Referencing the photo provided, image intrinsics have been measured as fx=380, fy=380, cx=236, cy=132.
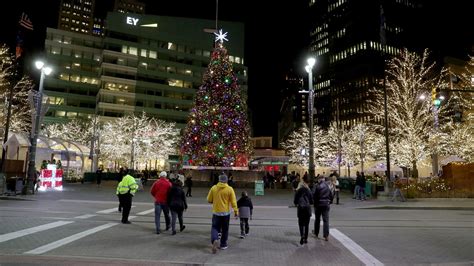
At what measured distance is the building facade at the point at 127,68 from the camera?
296 feet

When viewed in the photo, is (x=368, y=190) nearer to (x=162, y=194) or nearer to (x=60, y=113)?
(x=162, y=194)

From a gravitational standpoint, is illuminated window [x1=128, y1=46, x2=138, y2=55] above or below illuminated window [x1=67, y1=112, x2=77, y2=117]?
above

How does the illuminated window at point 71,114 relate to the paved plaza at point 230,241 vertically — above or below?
above

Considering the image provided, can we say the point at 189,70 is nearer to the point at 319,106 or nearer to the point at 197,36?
the point at 197,36

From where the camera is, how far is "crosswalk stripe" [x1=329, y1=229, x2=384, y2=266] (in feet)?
27.0

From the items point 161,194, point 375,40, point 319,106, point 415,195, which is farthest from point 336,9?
point 161,194

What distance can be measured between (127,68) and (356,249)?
89211mm

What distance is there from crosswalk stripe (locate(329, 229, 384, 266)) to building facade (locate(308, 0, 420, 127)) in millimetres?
106604

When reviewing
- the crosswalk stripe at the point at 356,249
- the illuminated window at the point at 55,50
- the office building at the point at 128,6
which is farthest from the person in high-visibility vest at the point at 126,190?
the office building at the point at 128,6

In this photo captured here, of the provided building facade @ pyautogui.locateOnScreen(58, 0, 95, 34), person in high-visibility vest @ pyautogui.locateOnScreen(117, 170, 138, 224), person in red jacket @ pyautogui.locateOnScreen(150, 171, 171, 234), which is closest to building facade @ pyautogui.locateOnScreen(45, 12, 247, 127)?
person in high-visibility vest @ pyautogui.locateOnScreen(117, 170, 138, 224)

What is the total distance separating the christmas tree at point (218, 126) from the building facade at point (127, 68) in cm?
5640

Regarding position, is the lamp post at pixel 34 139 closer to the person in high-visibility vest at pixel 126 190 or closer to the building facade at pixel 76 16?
the person in high-visibility vest at pixel 126 190

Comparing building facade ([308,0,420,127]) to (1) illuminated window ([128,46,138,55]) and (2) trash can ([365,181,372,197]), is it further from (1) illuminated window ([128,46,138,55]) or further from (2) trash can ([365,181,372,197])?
(2) trash can ([365,181,372,197])

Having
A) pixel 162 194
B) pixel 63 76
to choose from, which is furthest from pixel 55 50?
pixel 162 194
